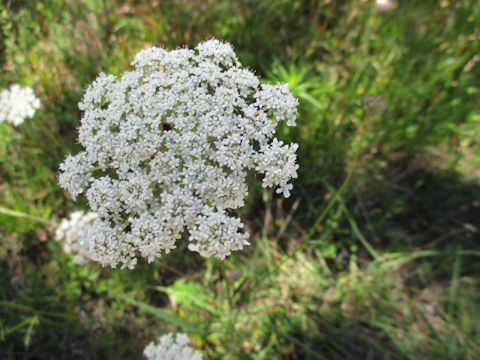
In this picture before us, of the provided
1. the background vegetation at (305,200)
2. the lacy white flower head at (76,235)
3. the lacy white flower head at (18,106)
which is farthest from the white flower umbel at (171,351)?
the lacy white flower head at (18,106)

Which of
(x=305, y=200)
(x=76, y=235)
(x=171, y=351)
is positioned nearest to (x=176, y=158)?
(x=171, y=351)

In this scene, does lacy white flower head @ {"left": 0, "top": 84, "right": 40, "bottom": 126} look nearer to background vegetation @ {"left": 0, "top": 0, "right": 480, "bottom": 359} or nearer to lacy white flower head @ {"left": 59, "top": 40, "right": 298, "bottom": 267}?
background vegetation @ {"left": 0, "top": 0, "right": 480, "bottom": 359}

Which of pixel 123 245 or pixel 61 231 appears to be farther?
pixel 61 231

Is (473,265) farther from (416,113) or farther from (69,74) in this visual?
(69,74)

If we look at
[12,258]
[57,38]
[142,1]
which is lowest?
[12,258]

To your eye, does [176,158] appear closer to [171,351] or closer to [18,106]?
[171,351]

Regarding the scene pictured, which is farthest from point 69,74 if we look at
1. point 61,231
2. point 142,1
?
point 61,231

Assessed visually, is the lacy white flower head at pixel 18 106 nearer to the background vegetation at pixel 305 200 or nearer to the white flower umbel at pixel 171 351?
the background vegetation at pixel 305 200
